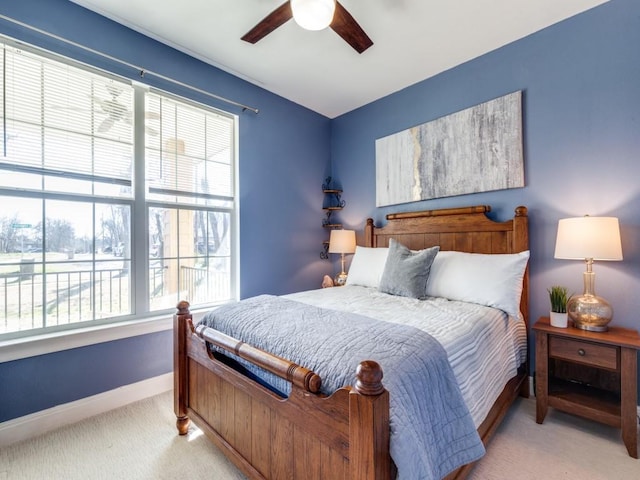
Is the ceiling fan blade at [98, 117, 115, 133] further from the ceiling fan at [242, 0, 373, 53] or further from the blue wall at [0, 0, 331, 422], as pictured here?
the ceiling fan at [242, 0, 373, 53]

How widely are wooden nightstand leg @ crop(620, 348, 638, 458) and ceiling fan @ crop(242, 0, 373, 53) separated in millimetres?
2399

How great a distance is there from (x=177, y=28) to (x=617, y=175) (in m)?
3.36

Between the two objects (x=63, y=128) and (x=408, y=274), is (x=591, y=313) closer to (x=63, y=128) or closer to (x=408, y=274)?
(x=408, y=274)

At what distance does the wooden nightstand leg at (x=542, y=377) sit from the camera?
74.6 inches

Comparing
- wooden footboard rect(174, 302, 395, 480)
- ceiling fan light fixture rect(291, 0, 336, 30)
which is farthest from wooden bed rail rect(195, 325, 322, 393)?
ceiling fan light fixture rect(291, 0, 336, 30)

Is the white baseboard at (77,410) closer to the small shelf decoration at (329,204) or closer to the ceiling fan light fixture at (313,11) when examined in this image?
the small shelf decoration at (329,204)

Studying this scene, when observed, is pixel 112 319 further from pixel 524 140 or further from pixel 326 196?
pixel 524 140

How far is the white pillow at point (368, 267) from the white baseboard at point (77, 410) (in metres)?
1.82

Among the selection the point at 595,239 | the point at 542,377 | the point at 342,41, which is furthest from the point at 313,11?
the point at 542,377

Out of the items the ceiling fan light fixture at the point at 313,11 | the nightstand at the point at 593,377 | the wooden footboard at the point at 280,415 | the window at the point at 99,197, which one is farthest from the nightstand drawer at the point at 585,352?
the window at the point at 99,197

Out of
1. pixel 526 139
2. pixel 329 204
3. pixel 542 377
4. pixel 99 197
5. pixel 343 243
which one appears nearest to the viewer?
pixel 542 377

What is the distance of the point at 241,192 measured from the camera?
2969 mm

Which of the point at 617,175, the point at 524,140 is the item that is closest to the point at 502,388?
the point at 617,175

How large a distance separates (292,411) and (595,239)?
6.48 ft
